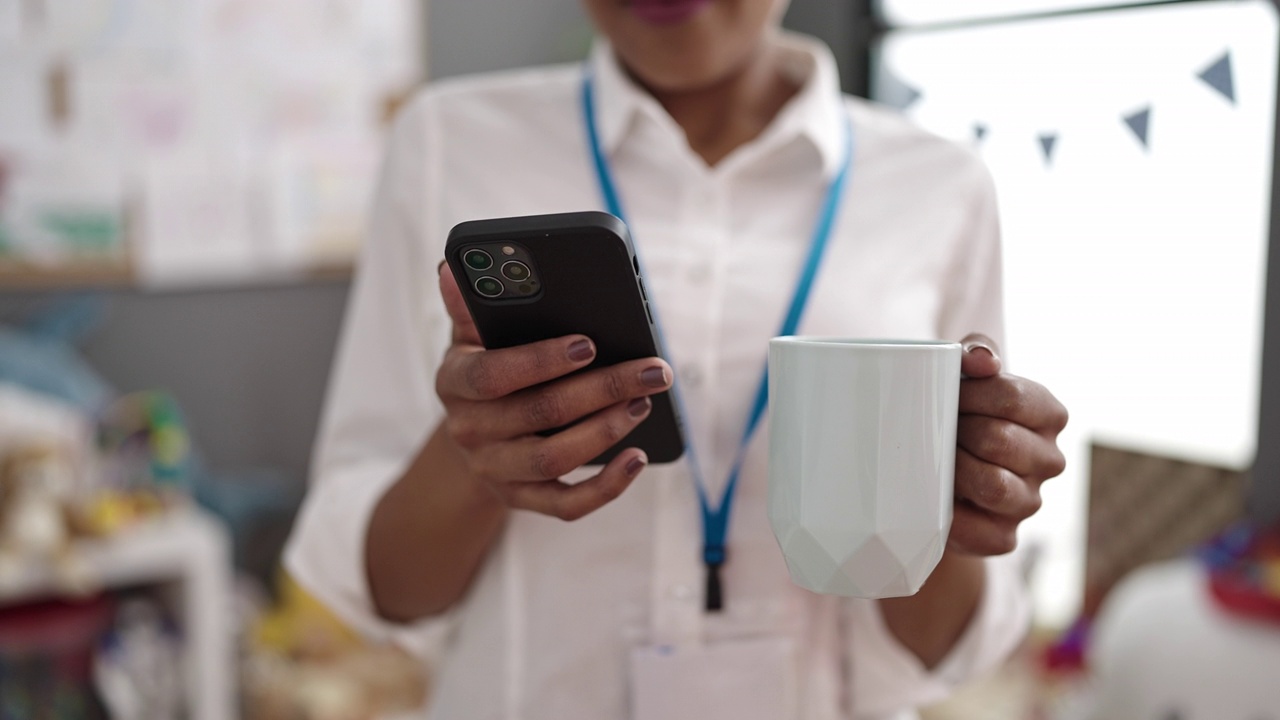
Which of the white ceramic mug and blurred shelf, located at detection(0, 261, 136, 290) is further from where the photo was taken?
blurred shelf, located at detection(0, 261, 136, 290)

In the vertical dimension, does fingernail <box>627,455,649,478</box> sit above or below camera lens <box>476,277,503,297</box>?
below

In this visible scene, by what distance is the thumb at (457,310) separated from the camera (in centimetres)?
46

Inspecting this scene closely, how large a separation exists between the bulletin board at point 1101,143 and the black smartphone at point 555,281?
0.20m

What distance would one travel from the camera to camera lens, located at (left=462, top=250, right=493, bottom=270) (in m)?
0.41

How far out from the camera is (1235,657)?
1.29m

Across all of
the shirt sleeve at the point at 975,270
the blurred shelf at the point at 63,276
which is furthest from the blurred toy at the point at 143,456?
the shirt sleeve at the point at 975,270

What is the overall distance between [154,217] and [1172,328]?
189 centimetres

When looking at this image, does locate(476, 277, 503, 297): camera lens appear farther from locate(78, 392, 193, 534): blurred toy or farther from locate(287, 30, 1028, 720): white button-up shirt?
locate(78, 392, 193, 534): blurred toy

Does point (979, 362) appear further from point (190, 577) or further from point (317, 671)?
point (317, 671)

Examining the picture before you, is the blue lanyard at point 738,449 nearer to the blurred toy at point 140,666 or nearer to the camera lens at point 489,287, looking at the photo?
the camera lens at point 489,287

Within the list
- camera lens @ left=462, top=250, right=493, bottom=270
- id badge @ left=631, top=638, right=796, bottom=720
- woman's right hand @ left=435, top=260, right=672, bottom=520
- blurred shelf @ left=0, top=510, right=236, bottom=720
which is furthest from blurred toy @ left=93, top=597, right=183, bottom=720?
camera lens @ left=462, top=250, right=493, bottom=270

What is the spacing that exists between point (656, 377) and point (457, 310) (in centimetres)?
10

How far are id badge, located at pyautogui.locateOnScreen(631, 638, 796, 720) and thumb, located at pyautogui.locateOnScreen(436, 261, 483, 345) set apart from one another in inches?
10.0

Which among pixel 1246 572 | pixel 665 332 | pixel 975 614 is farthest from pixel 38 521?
pixel 1246 572
